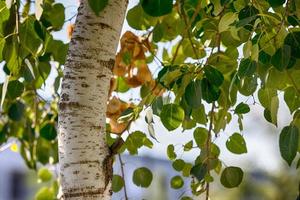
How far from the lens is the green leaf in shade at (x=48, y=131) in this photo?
119 centimetres

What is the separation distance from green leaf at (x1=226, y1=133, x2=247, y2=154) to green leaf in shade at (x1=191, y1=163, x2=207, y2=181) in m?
0.11

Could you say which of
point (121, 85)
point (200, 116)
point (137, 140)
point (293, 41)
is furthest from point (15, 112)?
point (293, 41)

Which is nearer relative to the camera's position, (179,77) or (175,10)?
(179,77)

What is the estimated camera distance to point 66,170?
742 millimetres

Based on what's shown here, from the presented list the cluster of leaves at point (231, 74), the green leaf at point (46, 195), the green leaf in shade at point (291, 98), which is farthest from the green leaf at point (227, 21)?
the green leaf at point (46, 195)

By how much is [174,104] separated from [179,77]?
0.14 feet

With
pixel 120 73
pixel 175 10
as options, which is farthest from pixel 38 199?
pixel 175 10

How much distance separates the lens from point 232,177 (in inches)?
34.9

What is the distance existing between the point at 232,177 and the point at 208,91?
0.19 metres

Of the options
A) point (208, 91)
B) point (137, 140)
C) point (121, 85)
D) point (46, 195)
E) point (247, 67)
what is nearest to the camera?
point (247, 67)

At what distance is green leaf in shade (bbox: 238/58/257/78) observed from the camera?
25.1 inches

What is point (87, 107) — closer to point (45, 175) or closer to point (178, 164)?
point (178, 164)

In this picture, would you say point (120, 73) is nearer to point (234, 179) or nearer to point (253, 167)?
point (234, 179)

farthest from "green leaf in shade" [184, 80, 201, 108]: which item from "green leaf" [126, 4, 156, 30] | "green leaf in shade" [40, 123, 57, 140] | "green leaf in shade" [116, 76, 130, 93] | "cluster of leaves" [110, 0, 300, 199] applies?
"green leaf in shade" [40, 123, 57, 140]
